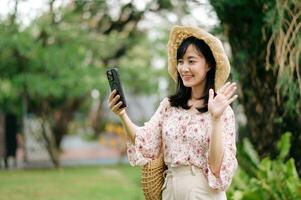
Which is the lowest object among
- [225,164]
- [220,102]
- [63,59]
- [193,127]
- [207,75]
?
→ [225,164]

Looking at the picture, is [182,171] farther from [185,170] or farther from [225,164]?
[225,164]

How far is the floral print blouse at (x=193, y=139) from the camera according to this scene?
3.33 meters

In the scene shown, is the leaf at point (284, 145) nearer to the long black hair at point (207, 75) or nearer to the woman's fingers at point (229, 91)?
the long black hair at point (207, 75)

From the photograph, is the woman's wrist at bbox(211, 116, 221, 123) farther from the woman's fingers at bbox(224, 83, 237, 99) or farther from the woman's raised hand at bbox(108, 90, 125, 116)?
the woman's raised hand at bbox(108, 90, 125, 116)

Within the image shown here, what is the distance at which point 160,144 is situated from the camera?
12.0 ft

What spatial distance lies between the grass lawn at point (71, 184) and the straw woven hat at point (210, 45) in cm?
547

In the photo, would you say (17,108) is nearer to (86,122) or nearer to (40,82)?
(40,82)

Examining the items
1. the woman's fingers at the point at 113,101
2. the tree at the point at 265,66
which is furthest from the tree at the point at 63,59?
the woman's fingers at the point at 113,101

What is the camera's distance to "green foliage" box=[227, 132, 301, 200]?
19.7ft

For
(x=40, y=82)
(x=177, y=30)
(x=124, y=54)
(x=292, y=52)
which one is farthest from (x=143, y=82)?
(x=177, y=30)

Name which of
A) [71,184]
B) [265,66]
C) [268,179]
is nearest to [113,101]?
[268,179]

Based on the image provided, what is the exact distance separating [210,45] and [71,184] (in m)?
9.25

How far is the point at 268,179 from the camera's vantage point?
635cm

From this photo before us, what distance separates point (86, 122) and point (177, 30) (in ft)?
78.1
